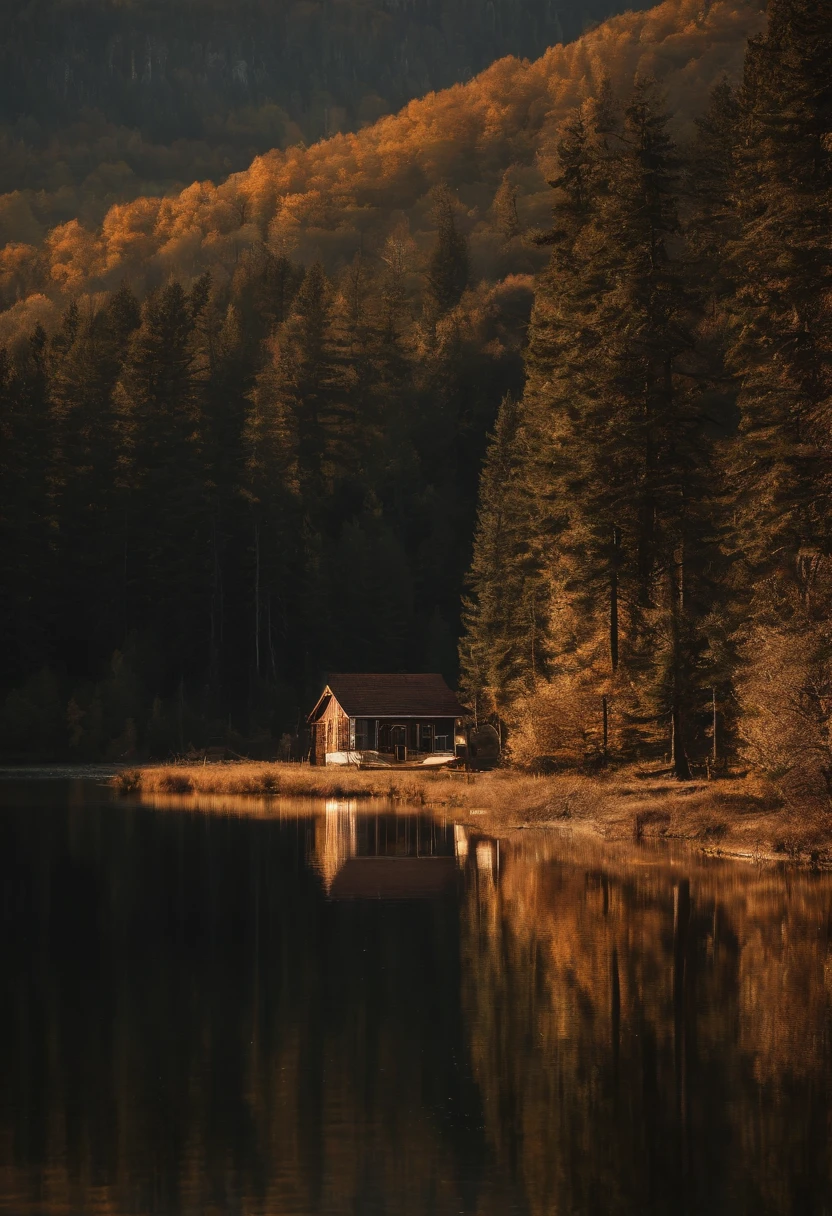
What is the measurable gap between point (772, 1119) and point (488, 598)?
6994cm

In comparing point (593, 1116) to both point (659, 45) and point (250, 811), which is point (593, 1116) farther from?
point (659, 45)

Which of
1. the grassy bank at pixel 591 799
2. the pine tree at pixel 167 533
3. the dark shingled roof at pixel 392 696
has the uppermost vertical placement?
the pine tree at pixel 167 533

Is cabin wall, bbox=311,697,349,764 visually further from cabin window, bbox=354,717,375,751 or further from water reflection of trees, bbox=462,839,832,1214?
water reflection of trees, bbox=462,839,832,1214

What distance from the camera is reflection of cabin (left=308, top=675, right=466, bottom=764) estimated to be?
8212 centimetres

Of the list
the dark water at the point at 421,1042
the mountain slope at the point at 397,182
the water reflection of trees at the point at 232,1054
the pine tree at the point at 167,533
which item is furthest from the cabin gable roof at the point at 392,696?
the mountain slope at the point at 397,182

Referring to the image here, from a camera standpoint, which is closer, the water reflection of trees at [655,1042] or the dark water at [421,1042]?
the dark water at [421,1042]

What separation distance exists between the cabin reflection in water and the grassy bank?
2.32 m

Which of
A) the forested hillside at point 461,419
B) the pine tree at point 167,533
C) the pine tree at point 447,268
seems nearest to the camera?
the forested hillside at point 461,419

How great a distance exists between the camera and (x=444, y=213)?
151 metres

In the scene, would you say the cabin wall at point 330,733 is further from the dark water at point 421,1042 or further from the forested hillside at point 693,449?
the dark water at point 421,1042

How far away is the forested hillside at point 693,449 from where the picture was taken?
139 feet

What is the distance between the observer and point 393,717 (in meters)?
82.4

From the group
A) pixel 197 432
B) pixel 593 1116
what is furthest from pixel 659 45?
Result: pixel 593 1116

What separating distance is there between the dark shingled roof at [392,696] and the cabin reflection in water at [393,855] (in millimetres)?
29341
